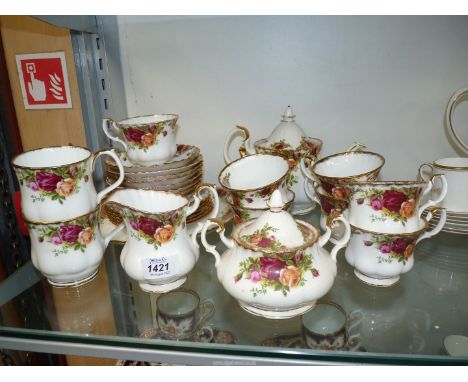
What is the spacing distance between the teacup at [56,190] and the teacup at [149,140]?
0.10 m

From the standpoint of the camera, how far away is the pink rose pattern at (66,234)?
70 centimetres

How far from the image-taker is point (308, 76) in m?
0.93

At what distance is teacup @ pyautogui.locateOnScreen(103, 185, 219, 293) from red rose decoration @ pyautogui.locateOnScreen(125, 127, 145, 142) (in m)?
0.14

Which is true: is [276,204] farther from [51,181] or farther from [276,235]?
[51,181]

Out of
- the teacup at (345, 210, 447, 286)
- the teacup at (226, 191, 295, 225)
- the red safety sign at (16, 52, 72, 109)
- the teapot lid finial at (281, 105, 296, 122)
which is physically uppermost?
the red safety sign at (16, 52, 72, 109)

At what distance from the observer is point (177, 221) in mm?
702

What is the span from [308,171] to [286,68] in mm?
234

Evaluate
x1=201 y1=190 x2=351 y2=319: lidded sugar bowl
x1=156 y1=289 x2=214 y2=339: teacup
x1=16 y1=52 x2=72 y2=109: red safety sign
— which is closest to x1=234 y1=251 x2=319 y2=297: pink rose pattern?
x1=201 y1=190 x2=351 y2=319: lidded sugar bowl

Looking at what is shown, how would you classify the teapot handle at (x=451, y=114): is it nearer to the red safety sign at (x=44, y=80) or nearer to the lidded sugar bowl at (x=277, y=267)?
the lidded sugar bowl at (x=277, y=267)

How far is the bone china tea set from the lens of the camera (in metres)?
0.62

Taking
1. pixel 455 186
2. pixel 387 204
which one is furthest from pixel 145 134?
pixel 455 186

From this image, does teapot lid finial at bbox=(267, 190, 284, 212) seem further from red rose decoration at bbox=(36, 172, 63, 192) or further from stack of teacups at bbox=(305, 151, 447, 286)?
red rose decoration at bbox=(36, 172, 63, 192)

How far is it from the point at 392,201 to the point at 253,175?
0.27 meters
